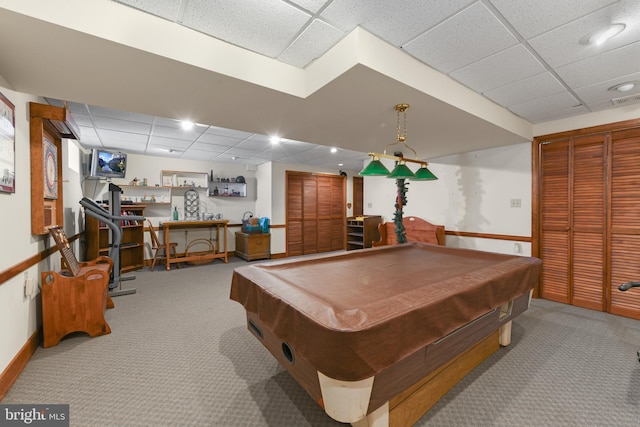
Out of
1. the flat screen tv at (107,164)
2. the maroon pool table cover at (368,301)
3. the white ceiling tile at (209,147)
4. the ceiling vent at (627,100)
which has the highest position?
the white ceiling tile at (209,147)

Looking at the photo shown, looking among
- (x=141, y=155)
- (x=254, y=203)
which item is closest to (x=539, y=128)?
(x=254, y=203)

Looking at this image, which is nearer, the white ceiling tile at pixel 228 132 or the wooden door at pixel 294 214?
the white ceiling tile at pixel 228 132

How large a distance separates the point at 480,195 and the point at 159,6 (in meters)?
4.54

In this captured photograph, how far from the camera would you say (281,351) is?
159 centimetres

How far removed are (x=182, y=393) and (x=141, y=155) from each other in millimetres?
5600

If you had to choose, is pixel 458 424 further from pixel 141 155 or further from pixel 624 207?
pixel 141 155

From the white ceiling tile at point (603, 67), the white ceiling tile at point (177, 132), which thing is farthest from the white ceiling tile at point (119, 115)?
the white ceiling tile at point (603, 67)

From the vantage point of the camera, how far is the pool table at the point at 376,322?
3.66 ft

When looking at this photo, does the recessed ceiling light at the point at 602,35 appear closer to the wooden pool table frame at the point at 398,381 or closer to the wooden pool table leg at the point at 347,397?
the wooden pool table frame at the point at 398,381

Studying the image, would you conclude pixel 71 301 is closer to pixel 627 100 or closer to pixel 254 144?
pixel 254 144

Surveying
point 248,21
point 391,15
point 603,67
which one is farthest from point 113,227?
point 603,67

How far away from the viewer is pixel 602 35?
1.84 m

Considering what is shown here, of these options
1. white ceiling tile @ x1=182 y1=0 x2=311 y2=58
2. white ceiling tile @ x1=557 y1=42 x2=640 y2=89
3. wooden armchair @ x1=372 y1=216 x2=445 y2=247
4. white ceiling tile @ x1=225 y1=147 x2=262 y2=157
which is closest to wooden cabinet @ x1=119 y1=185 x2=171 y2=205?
white ceiling tile @ x1=225 y1=147 x2=262 y2=157

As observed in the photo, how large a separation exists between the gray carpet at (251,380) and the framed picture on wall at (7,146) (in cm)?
145
